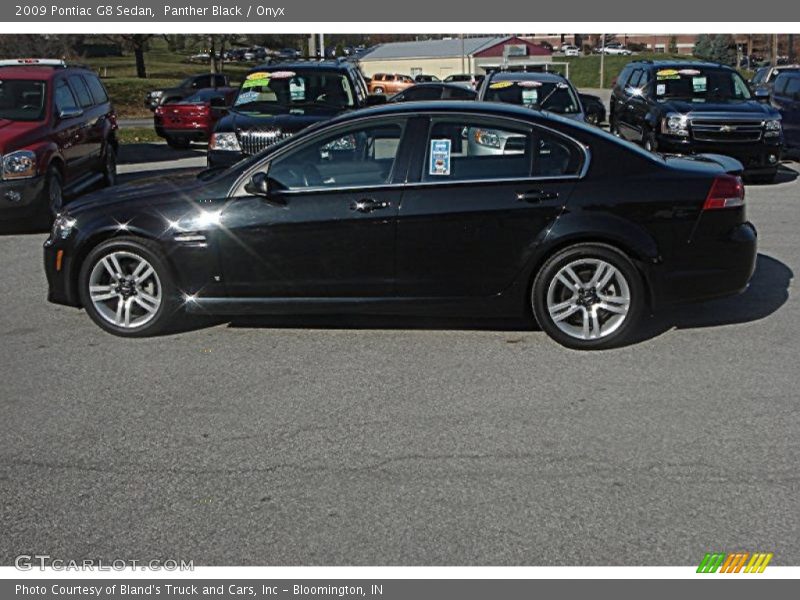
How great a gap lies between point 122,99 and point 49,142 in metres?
33.8

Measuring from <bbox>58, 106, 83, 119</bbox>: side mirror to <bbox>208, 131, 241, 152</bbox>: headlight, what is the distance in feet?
6.87

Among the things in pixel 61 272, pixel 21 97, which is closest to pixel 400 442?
pixel 61 272

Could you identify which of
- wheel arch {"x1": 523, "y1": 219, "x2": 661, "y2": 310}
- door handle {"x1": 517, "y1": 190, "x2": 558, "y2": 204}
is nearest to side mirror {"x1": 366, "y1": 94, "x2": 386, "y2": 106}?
door handle {"x1": 517, "y1": 190, "x2": 558, "y2": 204}

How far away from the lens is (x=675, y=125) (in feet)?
46.4

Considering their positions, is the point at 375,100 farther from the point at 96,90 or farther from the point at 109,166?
the point at 96,90

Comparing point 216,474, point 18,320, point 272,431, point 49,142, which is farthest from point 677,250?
point 49,142

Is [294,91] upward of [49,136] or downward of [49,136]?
upward

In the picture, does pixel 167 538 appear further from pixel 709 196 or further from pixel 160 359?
pixel 709 196

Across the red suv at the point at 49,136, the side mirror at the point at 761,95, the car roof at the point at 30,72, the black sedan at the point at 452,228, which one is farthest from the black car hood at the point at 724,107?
the car roof at the point at 30,72

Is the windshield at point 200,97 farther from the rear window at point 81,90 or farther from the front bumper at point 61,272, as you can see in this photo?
the front bumper at point 61,272

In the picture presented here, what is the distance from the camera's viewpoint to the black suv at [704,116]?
1402 cm

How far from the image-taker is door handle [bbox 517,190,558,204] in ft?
20.5

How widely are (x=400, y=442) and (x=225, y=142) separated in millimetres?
7230

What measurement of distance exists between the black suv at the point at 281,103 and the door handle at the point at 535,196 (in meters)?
5.39
